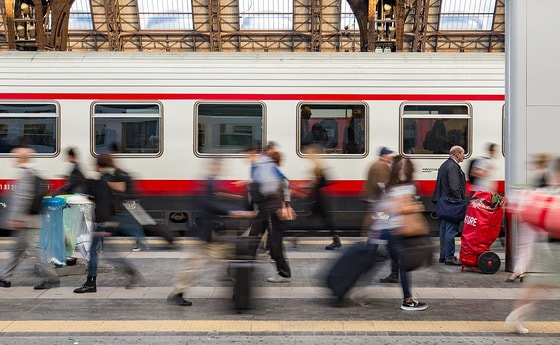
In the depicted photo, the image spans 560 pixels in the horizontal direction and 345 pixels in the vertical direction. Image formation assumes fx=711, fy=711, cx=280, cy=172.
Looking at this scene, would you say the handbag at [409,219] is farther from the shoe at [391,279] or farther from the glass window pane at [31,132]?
the glass window pane at [31,132]

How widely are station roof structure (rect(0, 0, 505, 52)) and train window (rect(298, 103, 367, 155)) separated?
2481cm

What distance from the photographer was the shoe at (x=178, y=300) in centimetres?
737

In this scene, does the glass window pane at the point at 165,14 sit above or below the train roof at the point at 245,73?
above

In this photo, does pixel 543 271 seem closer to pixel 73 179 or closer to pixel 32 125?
pixel 73 179

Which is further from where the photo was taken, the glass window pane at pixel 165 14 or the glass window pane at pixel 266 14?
the glass window pane at pixel 165 14

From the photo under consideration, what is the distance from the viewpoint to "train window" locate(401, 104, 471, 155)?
491 inches

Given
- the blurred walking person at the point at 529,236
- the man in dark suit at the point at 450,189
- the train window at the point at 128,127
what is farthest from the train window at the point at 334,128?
the blurred walking person at the point at 529,236

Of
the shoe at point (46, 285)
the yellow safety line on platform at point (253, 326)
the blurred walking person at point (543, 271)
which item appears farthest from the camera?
the shoe at point (46, 285)

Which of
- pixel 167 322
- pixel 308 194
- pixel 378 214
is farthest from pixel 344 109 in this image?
pixel 167 322

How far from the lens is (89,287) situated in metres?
8.04

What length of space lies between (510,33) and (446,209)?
96.3 inches

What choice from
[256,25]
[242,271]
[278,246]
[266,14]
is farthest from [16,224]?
[256,25]

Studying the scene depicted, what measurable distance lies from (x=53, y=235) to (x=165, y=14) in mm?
31081

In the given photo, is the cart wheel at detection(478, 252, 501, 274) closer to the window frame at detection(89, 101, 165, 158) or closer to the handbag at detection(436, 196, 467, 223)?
the handbag at detection(436, 196, 467, 223)
